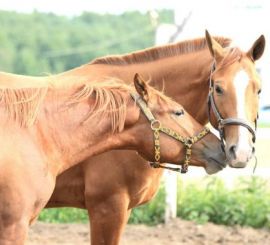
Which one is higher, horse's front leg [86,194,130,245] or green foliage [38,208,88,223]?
horse's front leg [86,194,130,245]

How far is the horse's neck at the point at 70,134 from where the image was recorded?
462 centimetres

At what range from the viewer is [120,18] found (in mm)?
74500

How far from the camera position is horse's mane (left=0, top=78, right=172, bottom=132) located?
4.55 metres

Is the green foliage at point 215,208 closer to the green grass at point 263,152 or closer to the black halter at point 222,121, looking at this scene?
the green grass at point 263,152

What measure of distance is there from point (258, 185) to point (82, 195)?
3.52 metres

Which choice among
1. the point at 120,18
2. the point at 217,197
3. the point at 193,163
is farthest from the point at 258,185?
the point at 120,18

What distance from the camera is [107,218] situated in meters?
5.50

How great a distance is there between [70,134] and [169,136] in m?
0.59

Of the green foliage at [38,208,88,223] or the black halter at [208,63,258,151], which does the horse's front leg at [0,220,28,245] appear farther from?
the green foliage at [38,208,88,223]

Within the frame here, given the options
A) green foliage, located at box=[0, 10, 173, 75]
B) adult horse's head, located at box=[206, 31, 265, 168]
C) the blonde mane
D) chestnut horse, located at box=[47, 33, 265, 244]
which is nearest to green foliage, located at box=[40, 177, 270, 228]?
chestnut horse, located at box=[47, 33, 265, 244]

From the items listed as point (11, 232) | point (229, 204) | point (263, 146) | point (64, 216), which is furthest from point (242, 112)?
point (64, 216)

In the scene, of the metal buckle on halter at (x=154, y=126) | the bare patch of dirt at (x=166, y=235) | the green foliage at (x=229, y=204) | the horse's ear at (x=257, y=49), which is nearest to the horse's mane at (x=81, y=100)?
the metal buckle on halter at (x=154, y=126)

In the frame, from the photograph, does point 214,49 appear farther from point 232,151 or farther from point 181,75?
point 232,151

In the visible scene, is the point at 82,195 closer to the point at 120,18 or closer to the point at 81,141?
the point at 81,141
